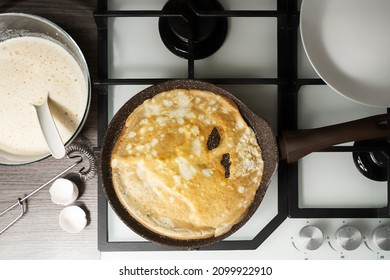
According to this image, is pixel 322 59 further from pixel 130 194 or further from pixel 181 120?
pixel 130 194

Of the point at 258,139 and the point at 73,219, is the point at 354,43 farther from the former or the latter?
the point at 73,219

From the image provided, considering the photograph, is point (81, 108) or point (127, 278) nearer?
point (81, 108)

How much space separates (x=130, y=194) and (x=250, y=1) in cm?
41

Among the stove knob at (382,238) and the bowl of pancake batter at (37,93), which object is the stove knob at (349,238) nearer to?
the stove knob at (382,238)

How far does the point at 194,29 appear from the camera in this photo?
0.79 metres

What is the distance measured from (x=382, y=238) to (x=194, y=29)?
502 millimetres

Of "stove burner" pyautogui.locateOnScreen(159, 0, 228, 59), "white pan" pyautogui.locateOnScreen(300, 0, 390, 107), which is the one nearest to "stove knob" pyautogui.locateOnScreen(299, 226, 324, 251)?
"white pan" pyautogui.locateOnScreen(300, 0, 390, 107)

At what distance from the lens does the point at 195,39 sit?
0.80 meters

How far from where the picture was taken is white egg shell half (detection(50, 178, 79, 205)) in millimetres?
814

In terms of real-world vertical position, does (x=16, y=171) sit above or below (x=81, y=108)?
below

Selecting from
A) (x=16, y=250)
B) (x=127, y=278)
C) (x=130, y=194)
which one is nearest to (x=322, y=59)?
(x=130, y=194)

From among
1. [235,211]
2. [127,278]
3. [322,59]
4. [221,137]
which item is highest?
[322,59]

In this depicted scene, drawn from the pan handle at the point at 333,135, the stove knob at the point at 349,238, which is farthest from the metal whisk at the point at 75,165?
the stove knob at the point at 349,238

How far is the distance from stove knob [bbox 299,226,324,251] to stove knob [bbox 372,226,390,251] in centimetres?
10
